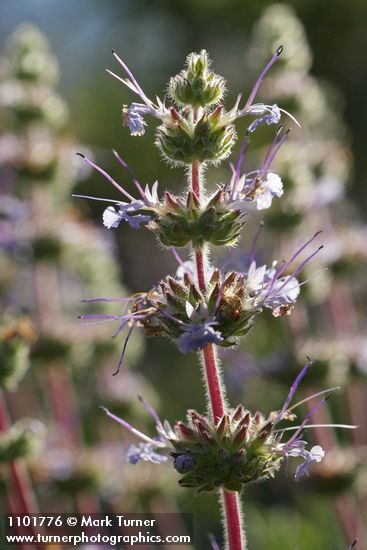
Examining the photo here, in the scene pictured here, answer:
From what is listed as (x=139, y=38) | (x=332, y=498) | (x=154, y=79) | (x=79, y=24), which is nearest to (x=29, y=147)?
(x=332, y=498)

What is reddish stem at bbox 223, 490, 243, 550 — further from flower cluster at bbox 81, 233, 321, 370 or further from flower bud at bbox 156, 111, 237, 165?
flower bud at bbox 156, 111, 237, 165

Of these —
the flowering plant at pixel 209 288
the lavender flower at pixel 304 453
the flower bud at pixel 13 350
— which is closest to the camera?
the lavender flower at pixel 304 453

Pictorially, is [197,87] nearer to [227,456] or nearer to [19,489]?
[227,456]

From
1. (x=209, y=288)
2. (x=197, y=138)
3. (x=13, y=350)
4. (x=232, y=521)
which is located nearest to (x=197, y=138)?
(x=197, y=138)

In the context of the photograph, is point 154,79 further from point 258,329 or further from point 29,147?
point 29,147

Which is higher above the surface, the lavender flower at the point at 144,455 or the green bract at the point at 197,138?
the green bract at the point at 197,138

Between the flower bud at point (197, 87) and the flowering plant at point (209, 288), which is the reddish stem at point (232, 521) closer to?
the flowering plant at point (209, 288)

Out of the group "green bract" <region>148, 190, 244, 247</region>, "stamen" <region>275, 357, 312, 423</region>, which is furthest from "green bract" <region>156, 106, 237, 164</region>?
"stamen" <region>275, 357, 312, 423</region>

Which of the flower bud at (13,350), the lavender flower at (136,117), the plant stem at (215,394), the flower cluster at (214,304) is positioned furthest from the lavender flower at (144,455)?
the flower bud at (13,350)
